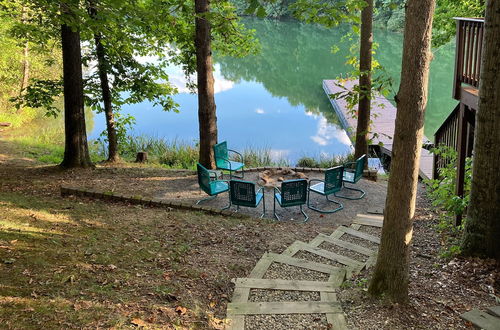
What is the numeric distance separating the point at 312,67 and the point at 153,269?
105ft

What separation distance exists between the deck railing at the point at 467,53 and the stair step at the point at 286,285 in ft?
12.6

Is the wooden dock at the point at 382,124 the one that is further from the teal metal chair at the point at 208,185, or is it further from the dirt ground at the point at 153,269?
the dirt ground at the point at 153,269

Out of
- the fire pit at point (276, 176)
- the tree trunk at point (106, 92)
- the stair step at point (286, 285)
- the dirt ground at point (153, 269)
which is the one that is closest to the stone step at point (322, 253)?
the dirt ground at point (153, 269)

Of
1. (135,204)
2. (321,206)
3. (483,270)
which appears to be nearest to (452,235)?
(483,270)

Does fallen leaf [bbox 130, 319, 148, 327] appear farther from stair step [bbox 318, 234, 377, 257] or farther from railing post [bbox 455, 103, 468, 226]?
railing post [bbox 455, 103, 468, 226]

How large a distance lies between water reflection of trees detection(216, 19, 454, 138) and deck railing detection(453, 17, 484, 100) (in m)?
14.6

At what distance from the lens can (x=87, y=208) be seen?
6.52 metres

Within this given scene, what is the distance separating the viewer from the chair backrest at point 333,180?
822 centimetres

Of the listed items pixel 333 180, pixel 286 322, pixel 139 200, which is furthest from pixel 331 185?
pixel 286 322

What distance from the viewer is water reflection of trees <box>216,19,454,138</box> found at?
25.6 meters

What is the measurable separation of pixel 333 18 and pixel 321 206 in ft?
12.5

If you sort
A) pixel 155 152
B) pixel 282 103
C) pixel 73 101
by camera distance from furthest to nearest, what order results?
pixel 282 103 < pixel 155 152 < pixel 73 101

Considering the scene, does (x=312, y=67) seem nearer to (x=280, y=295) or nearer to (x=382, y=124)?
(x=382, y=124)

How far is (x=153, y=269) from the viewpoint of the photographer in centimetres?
433
